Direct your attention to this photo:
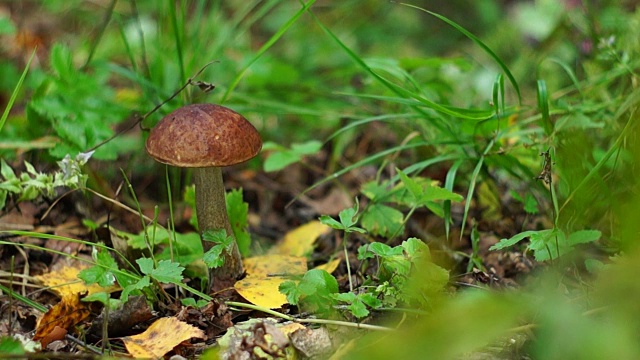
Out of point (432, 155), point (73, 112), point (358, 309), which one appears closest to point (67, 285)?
point (73, 112)

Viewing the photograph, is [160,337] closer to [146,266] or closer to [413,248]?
[146,266]

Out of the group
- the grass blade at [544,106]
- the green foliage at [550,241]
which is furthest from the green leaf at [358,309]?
the grass blade at [544,106]

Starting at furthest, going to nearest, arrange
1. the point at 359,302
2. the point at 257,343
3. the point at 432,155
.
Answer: the point at 432,155 < the point at 359,302 < the point at 257,343

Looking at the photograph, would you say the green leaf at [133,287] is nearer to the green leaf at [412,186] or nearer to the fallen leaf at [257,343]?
the fallen leaf at [257,343]

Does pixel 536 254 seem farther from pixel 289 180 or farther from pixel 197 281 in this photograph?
pixel 289 180

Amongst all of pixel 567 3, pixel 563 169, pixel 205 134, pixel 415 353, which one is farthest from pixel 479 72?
pixel 415 353

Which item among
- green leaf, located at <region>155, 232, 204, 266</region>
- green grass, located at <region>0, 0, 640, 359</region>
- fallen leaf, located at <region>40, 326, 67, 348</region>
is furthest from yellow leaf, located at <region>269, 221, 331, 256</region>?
fallen leaf, located at <region>40, 326, 67, 348</region>

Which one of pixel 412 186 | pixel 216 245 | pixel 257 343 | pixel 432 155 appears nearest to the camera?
pixel 257 343
